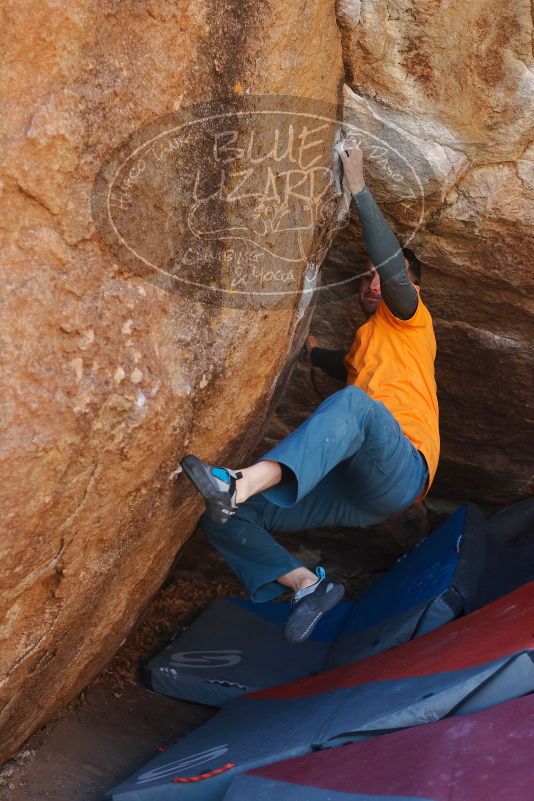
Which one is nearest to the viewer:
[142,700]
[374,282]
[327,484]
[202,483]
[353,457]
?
[202,483]

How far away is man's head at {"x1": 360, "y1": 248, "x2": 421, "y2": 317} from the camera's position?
11.2 feet

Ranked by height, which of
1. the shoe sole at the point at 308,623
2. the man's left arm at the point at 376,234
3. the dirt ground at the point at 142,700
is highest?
the man's left arm at the point at 376,234

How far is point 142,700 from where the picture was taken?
3670 millimetres

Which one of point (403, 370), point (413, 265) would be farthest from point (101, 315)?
point (413, 265)

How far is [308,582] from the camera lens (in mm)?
2984

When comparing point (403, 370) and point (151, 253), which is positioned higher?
point (151, 253)

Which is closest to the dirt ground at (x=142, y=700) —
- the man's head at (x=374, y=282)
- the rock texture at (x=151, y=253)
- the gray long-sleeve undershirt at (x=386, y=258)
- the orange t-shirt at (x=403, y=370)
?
the rock texture at (x=151, y=253)

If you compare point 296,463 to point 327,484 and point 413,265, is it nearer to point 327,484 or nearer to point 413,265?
point 327,484

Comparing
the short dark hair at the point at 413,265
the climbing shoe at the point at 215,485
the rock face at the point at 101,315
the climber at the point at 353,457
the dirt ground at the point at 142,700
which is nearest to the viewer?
the rock face at the point at 101,315

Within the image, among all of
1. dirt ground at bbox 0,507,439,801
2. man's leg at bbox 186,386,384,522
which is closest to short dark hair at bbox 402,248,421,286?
man's leg at bbox 186,386,384,522

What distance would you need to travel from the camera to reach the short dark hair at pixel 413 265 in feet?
11.2

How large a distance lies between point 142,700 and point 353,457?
1.41m

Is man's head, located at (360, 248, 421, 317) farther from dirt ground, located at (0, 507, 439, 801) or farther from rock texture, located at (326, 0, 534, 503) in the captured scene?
dirt ground, located at (0, 507, 439, 801)

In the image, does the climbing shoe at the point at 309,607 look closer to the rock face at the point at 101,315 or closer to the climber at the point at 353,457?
the climber at the point at 353,457
